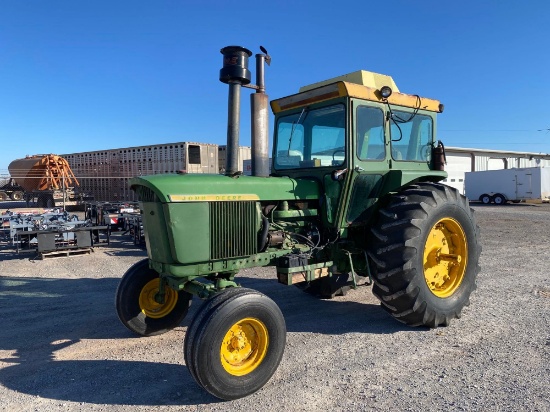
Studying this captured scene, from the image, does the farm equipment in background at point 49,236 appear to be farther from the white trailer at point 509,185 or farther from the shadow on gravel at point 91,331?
the white trailer at point 509,185

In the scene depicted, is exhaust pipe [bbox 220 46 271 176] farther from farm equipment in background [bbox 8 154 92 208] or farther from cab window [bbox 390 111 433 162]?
farm equipment in background [bbox 8 154 92 208]

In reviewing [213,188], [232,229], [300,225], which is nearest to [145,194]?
[213,188]

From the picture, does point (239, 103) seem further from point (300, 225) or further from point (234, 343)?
point (234, 343)

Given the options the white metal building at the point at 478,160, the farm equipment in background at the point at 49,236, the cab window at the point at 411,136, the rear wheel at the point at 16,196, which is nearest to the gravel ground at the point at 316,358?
the cab window at the point at 411,136

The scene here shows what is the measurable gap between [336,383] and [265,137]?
239 centimetres

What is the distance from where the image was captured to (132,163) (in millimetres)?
20375

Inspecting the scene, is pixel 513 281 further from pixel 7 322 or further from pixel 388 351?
pixel 7 322

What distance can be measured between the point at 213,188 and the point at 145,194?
602 millimetres

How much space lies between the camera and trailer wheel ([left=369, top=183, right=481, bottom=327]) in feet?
14.1

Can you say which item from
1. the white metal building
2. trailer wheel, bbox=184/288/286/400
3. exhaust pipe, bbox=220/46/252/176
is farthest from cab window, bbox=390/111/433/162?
the white metal building

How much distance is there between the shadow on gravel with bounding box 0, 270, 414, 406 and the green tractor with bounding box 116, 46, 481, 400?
38 centimetres

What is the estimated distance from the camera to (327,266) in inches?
175

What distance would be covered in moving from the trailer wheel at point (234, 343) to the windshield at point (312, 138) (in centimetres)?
188

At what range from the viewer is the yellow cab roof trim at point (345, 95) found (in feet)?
14.4
